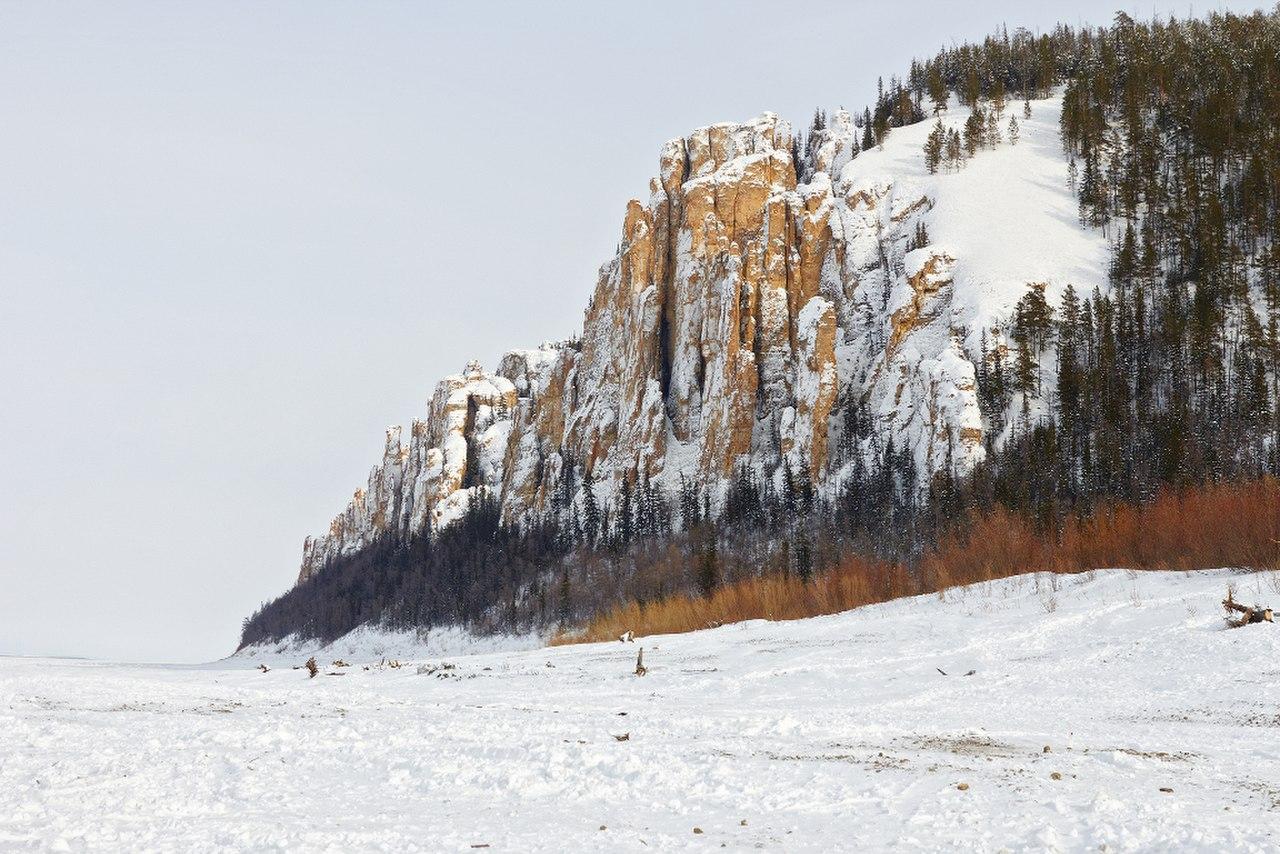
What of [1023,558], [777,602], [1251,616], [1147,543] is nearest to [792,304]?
[1023,558]

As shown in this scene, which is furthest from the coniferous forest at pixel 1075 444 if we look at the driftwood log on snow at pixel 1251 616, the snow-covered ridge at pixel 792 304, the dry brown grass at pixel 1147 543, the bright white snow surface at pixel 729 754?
the bright white snow surface at pixel 729 754

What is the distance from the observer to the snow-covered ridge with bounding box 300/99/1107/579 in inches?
3115

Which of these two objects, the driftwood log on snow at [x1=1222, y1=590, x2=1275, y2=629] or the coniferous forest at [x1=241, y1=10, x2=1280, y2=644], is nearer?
the driftwood log on snow at [x1=1222, y1=590, x2=1275, y2=629]

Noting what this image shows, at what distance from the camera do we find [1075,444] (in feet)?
205

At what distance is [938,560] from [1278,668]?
25295mm

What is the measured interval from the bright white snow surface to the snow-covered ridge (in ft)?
178

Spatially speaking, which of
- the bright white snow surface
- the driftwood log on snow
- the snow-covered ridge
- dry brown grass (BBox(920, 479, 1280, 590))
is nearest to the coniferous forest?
dry brown grass (BBox(920, 479, 1280, 590))

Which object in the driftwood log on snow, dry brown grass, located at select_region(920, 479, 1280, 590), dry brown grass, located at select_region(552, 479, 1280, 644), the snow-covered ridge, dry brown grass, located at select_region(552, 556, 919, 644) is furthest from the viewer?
the snow-covered ridge

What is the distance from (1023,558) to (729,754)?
28.5 m

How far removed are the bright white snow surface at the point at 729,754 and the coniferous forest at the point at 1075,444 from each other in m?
13.4

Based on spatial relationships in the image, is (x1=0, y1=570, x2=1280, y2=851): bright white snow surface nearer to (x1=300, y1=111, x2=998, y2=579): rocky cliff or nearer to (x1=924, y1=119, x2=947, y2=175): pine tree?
(x1=300, y1=111, x2=998, y2=579): rocky cliff

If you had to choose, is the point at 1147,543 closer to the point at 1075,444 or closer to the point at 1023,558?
the point at 1023,558

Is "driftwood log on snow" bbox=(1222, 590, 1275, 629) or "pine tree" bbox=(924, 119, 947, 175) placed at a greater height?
"pine tree" bbox=(924, 119, 947, 175)

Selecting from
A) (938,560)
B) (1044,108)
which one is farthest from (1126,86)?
(938,560)
